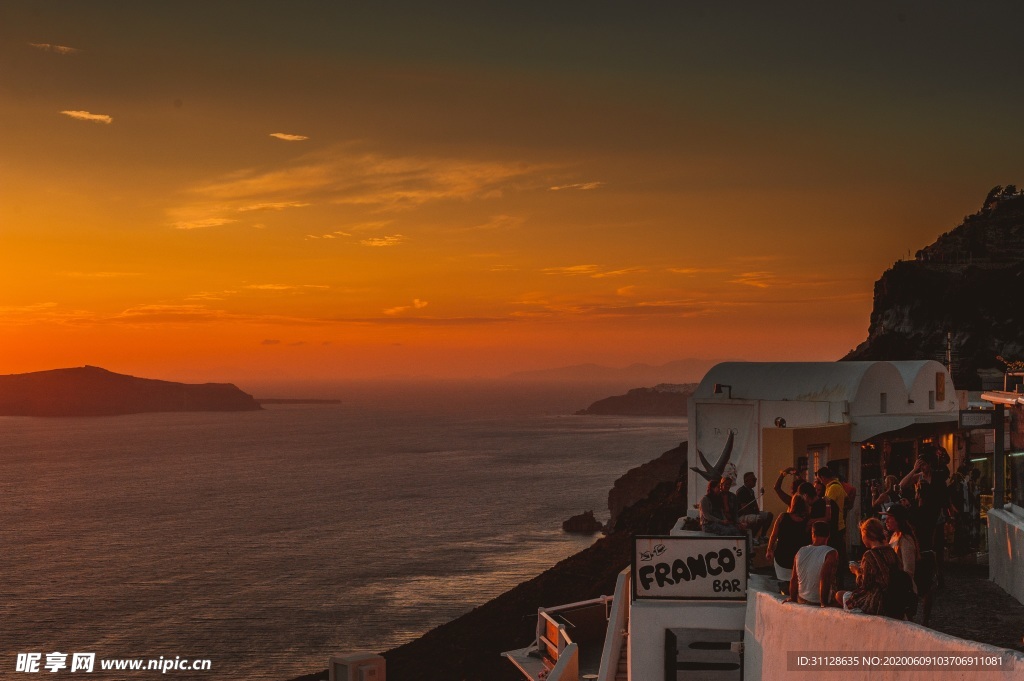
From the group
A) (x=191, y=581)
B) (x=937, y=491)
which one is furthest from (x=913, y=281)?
(x=937, y=491)

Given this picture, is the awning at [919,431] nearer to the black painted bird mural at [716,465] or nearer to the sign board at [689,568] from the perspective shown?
the black painted bird mural at [716,465]

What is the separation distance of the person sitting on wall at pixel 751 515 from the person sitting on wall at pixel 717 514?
27 cm

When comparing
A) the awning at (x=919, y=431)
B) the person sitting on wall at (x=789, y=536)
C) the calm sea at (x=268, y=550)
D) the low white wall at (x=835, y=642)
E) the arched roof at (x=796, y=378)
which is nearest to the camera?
the low white wall at (x=835, y=642)

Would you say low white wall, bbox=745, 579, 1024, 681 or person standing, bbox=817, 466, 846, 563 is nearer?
low white wall, bbox=745, 579, 1024, 681

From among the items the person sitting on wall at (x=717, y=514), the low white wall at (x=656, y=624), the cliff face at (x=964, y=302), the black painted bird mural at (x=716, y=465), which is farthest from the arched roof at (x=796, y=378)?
the cliff face at (x=964, y=302)

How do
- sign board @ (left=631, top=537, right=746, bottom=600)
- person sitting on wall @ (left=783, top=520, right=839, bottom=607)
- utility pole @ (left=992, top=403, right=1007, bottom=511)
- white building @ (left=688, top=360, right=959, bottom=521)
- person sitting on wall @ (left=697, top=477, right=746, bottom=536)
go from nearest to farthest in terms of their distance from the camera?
person sitting on wall @ (left=783, top=520, right=839, bottom=607) < sign board @ (left=631, top=537, right=746, bottom=600) < person sitting on wall @ (left=697, top=477, right=746, bottom=536) < utility pole @ (left=992, top=403, right=1007, bottom=511) < white building @ (left=688, top=360, right=959, bottom=521)

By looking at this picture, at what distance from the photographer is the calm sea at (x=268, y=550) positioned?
55.3 m

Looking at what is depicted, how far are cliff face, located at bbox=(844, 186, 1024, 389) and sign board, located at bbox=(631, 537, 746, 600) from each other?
180 feet

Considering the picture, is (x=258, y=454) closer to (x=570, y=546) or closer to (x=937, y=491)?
(x=570, y=546)

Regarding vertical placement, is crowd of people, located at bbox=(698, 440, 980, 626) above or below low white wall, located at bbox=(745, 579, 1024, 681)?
above

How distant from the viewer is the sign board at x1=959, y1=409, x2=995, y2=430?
42.3 feet

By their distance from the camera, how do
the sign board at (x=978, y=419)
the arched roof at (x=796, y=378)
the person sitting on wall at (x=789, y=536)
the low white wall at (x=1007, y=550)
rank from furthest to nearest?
the arched roof at (x=796, y=378), the sign board at (x=978, y=419), the low white wall at (x=1007, y=550), the person sitting on wall at (x=789, y=536)

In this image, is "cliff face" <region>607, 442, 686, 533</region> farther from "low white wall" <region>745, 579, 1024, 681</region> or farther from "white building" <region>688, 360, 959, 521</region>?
"low white wall" <region>745, 579, 1024, 681</region>

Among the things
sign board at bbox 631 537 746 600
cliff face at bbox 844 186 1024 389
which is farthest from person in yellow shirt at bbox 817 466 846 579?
cliff face at bbox 844 186 1024 389
